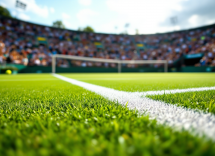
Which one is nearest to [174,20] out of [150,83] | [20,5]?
[20,5]

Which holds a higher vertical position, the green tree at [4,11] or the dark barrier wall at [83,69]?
the green tree at [4,11]

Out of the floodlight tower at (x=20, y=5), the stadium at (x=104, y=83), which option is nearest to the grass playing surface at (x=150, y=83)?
the stadium at (x=104, y=83)

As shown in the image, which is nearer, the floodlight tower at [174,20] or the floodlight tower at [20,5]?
the floodlight tower at [20,5]

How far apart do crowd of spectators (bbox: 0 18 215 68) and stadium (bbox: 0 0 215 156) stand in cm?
12

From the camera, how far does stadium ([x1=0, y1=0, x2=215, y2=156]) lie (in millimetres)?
500

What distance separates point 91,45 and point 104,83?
22.6 m

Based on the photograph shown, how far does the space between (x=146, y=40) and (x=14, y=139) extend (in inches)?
1187

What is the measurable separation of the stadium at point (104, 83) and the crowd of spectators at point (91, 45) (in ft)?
0.38

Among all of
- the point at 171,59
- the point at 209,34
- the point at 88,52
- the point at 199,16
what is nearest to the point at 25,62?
the point at 88,52

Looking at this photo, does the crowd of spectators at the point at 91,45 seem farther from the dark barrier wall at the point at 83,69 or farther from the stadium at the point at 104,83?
the dark barrier wall at the point at 83,69

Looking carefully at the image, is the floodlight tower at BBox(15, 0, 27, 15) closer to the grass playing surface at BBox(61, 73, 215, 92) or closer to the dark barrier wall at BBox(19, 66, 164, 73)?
the dark barrier wall at BBox(19, 66, 164, 73)

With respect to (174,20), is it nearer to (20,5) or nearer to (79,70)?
(79,70)

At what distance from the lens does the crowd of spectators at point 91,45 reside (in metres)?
18.6

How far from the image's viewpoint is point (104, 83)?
3352mm
